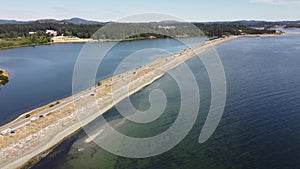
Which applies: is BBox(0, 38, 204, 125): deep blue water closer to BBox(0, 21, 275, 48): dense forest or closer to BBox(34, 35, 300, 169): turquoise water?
BBox(34, 35, 300, 169): turquoise water

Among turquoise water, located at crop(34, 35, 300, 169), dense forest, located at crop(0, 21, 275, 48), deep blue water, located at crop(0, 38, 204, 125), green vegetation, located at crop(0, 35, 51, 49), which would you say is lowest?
turquoise water, located at crop(34, 35, 300, 169)

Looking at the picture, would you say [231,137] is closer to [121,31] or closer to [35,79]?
[35,79]

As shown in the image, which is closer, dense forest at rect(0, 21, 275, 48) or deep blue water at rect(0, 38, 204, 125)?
deep blue water at rect(0, 38, 204, 125)

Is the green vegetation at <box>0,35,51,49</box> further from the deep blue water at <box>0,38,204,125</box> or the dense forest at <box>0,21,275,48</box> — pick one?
the deep blue water at <box>0,38,204,125</box>

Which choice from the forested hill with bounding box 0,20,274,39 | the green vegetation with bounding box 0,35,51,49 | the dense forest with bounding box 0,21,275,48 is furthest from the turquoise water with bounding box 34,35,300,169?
the forested hill with bounding box 0,20,274,39

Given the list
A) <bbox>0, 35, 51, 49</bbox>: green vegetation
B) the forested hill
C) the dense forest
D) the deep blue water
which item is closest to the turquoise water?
the deep blue water

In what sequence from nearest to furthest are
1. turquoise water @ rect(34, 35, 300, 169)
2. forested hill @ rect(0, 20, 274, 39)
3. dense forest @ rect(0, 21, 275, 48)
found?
turquoise water @ rect(34, 35, 300, 169)
dense forest @ rect(0, 21, 275, 48)
forested hill @ rect(0, 20, 274, 39)

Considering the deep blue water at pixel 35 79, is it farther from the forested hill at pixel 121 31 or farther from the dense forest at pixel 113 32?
the forested hill at pixel 121 31

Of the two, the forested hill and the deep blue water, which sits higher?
the forested hill

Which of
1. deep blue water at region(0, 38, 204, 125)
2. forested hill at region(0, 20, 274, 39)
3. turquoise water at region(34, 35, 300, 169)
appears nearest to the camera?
turquoise water at region(34, 35, 300, 169)

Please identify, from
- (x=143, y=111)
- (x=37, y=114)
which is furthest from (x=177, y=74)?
(x=37, y=114)

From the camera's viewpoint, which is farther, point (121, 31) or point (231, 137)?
point (121, 31)

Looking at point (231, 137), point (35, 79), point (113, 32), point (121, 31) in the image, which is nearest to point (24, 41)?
point (113, 32)
